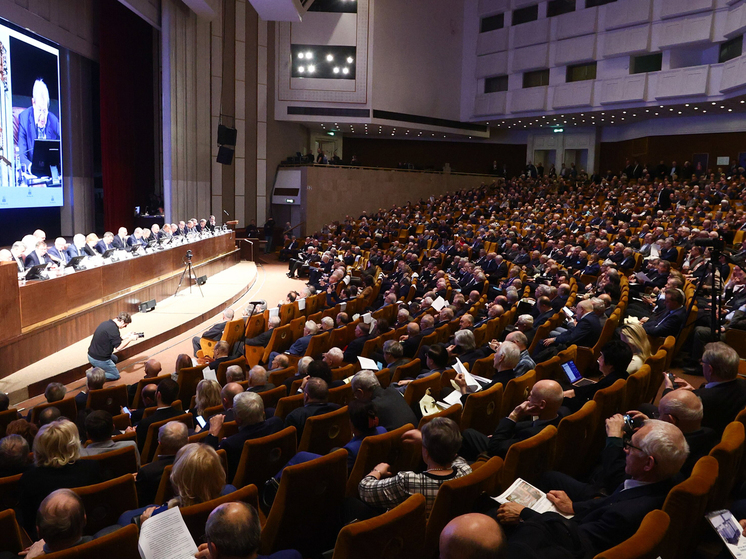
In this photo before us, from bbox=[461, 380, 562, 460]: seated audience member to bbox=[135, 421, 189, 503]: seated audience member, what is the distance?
1.46 m

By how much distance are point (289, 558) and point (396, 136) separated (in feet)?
83.1

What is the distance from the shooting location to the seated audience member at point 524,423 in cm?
300

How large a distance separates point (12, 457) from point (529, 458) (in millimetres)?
2477

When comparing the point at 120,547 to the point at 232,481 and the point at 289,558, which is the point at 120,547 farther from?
the point at 232,481

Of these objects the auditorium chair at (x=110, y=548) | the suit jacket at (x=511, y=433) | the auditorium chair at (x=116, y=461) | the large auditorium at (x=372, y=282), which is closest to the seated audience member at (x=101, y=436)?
the large auditorium at (x=372, y=282)

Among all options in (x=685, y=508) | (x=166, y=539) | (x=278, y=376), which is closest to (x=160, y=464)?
(x=166, y=539)

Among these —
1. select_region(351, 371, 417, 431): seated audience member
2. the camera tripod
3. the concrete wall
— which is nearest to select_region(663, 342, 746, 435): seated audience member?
select_region(351, 371, 417, 431): seated audience member

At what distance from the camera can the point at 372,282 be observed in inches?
420

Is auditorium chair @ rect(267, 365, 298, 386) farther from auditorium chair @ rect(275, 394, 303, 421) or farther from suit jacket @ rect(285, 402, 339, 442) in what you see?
suit jacket @ rect(285, 402, 339, 442)

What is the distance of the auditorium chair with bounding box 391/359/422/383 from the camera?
4.44 metres

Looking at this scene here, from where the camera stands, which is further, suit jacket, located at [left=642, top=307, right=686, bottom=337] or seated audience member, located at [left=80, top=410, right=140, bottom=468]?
suit jacket, located at [left=642, top=307, right=686, bottom=337]

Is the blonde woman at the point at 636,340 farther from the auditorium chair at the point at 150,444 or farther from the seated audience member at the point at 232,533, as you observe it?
the seated audience member at the point at 232,533

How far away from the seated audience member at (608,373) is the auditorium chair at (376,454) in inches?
47.9

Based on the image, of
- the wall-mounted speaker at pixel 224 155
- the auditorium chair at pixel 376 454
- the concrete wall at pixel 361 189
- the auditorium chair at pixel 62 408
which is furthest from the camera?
the concrete wall at pixel 361 189
